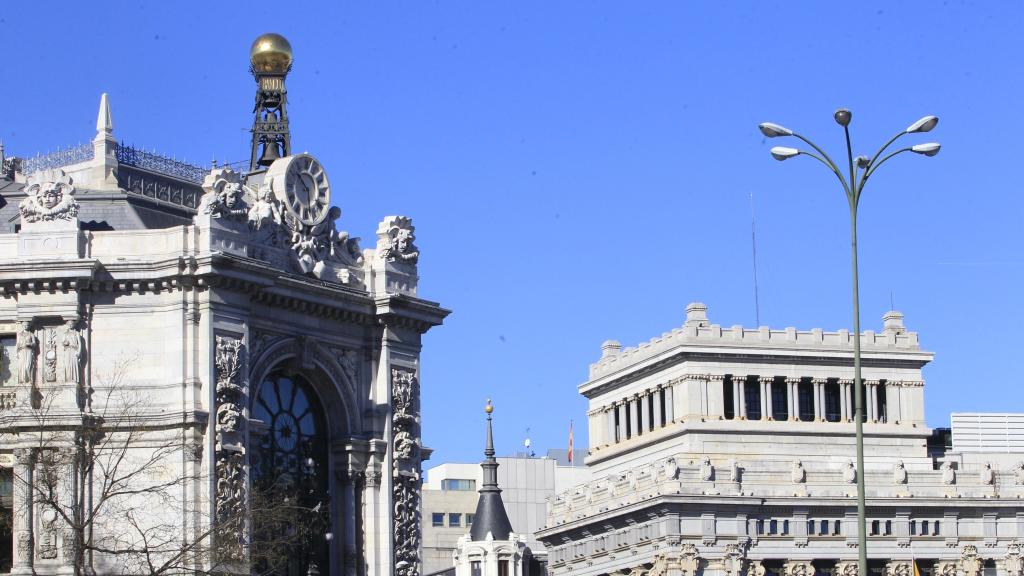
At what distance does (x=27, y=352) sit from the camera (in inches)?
2606

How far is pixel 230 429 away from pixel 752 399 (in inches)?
3863

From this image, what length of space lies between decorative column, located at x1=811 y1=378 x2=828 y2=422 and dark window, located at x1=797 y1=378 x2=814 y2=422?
13.1 inches

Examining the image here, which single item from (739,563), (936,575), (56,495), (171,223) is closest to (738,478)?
(739,563)

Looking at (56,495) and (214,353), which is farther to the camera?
(214,353)

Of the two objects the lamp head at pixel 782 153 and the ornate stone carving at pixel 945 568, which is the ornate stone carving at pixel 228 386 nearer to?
the lamp head at pixel 782 153

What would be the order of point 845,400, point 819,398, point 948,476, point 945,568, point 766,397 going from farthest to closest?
point 845,400 < point 819,398 < point 766,397 < point 945,568 < point 948,476

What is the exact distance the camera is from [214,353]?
66562mm

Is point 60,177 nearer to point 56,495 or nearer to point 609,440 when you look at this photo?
point 56,495

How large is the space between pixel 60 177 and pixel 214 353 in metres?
8.32

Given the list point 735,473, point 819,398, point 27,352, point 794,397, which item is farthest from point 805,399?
point 27,352

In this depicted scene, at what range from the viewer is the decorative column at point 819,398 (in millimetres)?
161125

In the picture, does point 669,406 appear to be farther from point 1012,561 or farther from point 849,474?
point 1012,561

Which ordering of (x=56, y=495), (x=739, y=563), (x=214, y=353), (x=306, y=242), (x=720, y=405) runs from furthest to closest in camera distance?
(x=720, y=405) → (x=739, y=563) → (x=306, y=242) → (x=214, y=353) → (x=56, y=495)

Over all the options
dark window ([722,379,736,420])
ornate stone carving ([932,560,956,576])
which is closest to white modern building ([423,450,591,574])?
dark window ([722,379,736,420])
